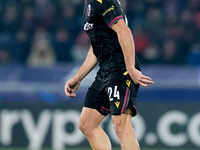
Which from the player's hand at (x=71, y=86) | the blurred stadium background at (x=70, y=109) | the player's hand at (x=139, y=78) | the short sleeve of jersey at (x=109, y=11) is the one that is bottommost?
the blurred stadium background at (x=70, y=109)

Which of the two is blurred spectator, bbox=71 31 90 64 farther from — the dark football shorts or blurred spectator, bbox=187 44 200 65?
the dark football shorts

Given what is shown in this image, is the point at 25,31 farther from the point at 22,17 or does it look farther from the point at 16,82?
the point at 16,82

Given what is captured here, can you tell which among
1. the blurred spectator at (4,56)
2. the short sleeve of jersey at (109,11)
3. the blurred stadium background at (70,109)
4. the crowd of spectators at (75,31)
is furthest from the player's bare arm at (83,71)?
the blurred spectator at (4,56)


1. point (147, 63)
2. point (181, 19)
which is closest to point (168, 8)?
point (181, 19)

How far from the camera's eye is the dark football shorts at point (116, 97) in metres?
5.18

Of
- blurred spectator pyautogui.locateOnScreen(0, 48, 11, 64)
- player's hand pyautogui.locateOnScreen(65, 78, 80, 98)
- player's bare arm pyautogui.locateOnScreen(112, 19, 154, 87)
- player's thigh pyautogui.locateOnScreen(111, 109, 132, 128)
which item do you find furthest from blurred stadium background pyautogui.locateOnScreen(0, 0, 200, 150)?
player's bare arm pyautogui.locateOnScreen(112, 19, 154, 87)

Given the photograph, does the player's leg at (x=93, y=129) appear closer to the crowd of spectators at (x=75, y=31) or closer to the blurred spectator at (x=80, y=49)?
the crowd of spectators at (x=75, y=31)

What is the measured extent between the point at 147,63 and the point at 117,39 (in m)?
6.08

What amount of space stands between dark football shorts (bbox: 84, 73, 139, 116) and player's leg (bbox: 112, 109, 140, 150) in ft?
0.21

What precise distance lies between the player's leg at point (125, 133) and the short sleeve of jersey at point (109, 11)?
86 centimetres

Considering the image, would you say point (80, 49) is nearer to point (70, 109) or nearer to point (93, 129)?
point (70, 109)

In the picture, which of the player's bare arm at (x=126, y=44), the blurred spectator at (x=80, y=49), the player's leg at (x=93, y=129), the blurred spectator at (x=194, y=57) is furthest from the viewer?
the blurred spectator at (x=80, y=49)

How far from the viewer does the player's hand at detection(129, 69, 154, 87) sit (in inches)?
190

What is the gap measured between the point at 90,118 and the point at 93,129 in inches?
4.4
